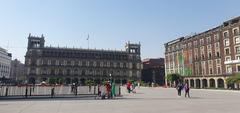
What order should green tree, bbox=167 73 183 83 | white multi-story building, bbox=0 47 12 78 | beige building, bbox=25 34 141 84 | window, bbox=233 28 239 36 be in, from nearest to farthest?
window, bbox=233 28 239 36, green tree, bbox=167 73 183 83, beige building, bbox=25 34 141 84, white multi-story building, bbox=0 47 12 78

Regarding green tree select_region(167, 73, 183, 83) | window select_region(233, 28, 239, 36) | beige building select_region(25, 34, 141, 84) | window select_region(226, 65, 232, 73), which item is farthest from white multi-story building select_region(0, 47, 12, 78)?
window select_region(233, 28, 239, 36)

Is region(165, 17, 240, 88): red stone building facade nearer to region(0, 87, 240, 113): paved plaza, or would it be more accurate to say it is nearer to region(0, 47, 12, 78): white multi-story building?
region(0, 87, 240, 113): paved plaza

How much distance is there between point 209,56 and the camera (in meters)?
72.9

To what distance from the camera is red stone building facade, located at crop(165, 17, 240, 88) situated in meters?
64.2

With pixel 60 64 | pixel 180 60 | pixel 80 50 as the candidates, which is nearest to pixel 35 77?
pixel 60 64

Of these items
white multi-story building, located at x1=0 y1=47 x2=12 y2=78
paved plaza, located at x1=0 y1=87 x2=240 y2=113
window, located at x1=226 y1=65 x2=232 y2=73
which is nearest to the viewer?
paved plaza, located at x1=0 y1=87 x2=240 y2=113

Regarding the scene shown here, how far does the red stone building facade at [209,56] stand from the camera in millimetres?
64188

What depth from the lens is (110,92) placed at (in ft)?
87.2

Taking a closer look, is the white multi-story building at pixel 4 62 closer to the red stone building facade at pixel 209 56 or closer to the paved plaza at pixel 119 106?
the red stone building facade at pixel 209 56

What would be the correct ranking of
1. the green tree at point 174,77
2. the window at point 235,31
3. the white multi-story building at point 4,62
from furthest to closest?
the white multi-story building at point 4,62, the green tree at point 174,77, the window at point 235,31

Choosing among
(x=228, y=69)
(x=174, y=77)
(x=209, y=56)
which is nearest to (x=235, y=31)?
(x=228, y=69)

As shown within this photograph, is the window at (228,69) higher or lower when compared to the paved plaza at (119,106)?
higher

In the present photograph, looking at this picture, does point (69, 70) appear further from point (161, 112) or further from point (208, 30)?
point (161, 112)

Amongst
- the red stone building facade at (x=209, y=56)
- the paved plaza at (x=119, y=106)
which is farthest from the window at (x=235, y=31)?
the paved plaza at (x=119, y=106)
